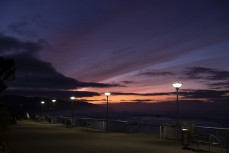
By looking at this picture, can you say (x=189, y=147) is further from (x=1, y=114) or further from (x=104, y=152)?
(x=1, y=114)

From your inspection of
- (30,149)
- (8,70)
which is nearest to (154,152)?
(30,149)

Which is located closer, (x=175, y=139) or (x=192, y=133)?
(x=192, y=133)

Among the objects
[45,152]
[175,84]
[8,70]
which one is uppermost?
[8,70]

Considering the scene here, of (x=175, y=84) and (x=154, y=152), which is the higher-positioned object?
(x=175, y=84)

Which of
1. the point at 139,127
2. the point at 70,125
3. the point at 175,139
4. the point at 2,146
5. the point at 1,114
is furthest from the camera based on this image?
the point at 70,125

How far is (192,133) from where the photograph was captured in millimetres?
20375

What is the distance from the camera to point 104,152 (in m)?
17.4

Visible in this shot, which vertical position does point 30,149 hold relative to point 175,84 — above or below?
below

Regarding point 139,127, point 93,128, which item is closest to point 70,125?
point 93,128

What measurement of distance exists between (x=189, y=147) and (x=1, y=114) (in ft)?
32.0

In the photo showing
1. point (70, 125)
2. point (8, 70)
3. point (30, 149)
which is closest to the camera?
point (30, 149)

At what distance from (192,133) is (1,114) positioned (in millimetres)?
9774

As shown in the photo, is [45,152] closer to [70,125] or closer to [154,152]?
[154,152]

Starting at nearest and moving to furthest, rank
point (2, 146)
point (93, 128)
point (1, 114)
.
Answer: point (2, 146) < point (1, 114) < point (93, 128)
